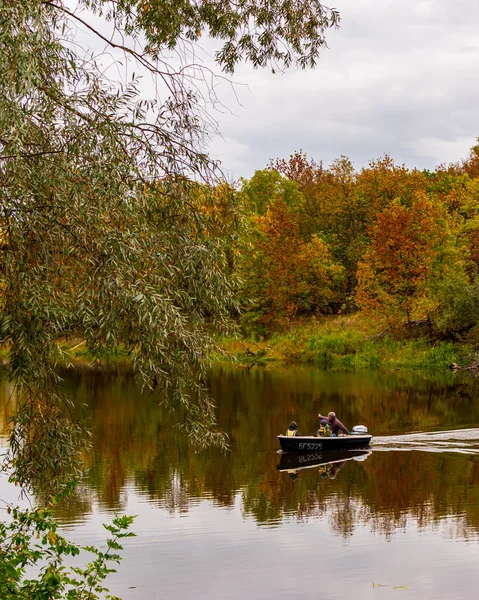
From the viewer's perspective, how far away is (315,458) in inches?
910

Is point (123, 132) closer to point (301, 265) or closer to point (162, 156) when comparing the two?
point (162, 156)

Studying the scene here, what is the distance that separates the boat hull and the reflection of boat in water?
0.14m

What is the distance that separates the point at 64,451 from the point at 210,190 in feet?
11.7

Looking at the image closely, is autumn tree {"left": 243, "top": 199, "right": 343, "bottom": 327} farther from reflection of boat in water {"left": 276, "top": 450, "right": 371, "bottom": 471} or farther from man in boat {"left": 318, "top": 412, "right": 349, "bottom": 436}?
reflection of boat in water {"left": 276, "top": 450, "right": 371, "bottom": 471}

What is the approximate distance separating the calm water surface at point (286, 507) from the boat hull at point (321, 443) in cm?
35

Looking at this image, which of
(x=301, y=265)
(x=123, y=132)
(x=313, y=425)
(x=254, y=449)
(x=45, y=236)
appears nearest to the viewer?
(x=45, y=236)

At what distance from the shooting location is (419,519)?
52.4ft

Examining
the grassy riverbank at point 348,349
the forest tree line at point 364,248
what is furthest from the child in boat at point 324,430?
the grassy riverbank at point 348,349

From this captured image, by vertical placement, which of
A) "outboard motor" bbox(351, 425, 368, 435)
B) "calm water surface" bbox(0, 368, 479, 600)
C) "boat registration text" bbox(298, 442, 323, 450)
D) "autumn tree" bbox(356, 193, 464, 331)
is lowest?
"calm water surface" bbox(0, 368, 479, 600)

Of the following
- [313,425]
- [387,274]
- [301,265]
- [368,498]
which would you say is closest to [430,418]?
[313,425]

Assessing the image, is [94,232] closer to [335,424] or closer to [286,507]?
[286,507]

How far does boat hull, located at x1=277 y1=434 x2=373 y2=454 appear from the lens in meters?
22.8

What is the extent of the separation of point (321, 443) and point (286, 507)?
6.27m

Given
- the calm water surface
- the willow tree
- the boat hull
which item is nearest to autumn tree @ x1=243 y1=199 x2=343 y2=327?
the calm water surface
